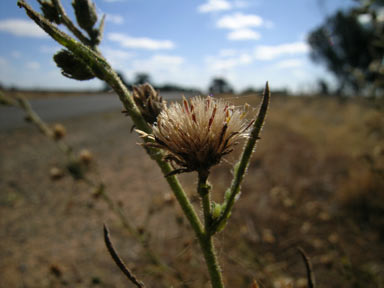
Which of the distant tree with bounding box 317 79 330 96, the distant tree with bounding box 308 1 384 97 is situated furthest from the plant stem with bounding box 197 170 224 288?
the distant tree with bounding box 317 79 330 96

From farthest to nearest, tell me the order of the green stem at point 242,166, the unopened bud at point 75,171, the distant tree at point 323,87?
the distant tree at point 323,87
the unopened bud at point 75,171
the green stem at point 242,166

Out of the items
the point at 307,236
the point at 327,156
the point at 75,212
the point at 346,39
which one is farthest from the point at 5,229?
the point at 346,39

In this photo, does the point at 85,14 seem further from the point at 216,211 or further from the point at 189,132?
the point at 216,211

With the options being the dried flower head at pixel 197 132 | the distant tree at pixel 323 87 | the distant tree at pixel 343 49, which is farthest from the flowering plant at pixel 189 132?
the distant tree at pixel 323 87

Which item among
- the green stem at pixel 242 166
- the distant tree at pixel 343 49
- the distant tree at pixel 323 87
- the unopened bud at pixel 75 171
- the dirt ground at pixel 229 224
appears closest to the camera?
the green stem at pixel 242 166

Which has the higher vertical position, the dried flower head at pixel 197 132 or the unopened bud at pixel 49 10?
the unopened bud at pixel 49 10

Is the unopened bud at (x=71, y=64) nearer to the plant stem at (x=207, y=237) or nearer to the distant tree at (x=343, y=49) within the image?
the plant stem at (x=207, y=237)
